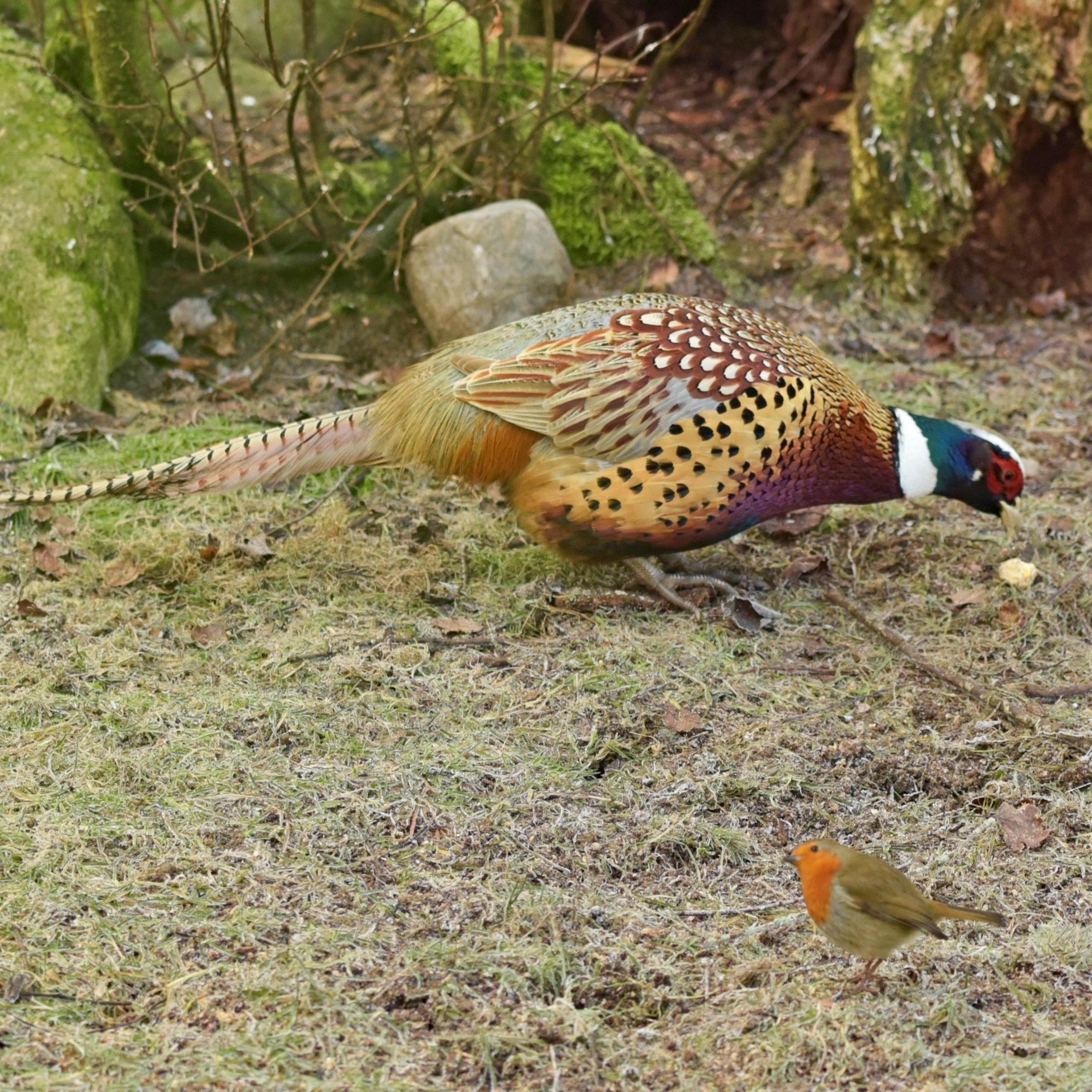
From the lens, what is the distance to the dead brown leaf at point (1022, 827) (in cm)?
301

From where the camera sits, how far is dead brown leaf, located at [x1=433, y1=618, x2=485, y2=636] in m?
3.93

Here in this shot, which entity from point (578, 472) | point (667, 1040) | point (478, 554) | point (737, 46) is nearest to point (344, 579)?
point (478, 554)

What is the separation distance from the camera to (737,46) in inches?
324

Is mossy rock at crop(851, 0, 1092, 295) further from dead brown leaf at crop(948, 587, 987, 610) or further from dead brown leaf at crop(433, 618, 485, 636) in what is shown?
dead brown leaf at crop(433, 618, 485, 636)

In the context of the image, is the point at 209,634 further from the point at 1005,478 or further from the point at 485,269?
the point at 1005,478

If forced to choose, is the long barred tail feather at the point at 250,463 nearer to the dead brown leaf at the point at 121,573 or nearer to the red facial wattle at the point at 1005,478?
the dead brown leaf at the point at 121,573

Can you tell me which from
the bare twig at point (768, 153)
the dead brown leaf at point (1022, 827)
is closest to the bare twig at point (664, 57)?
the bare twig at point (768, 153)

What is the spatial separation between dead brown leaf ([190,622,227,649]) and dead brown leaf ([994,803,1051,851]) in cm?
216

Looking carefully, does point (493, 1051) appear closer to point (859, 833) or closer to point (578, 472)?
point (859, 833)

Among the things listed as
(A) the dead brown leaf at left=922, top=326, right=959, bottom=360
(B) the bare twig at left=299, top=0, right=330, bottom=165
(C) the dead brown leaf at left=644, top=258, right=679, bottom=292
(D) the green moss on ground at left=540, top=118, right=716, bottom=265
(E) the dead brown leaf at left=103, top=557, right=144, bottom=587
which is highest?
(B) the bare twig at left=299, top=0, right=330, bottom=165

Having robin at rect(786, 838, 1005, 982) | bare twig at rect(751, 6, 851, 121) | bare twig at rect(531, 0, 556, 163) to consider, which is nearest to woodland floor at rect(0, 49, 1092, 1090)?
robin at rect(786, 838, 1005, 982)

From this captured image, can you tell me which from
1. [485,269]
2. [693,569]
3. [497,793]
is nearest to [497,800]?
[497,793]

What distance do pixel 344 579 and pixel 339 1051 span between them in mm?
2057

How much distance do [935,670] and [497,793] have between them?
1.38m
